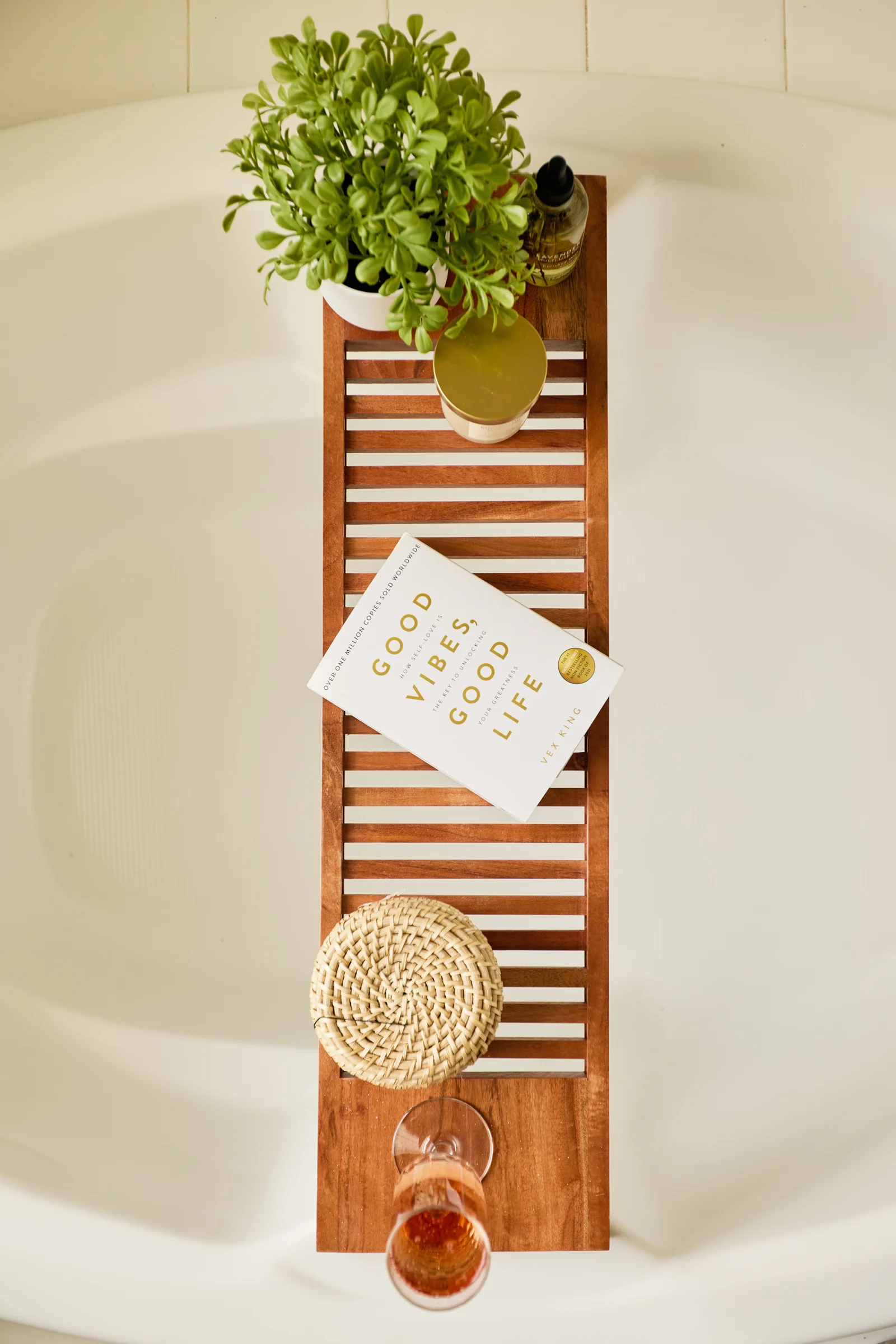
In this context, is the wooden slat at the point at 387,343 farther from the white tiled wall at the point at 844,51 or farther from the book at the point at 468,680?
the white tiled wall at the point at 844,51

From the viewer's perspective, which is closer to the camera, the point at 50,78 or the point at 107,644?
the point at 50,78

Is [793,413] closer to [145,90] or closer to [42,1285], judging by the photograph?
[145,90]

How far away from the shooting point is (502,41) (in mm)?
1083

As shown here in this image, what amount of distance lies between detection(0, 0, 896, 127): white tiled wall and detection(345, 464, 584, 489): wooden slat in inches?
22.5

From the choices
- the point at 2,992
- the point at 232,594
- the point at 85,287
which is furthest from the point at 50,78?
the point at 2,992

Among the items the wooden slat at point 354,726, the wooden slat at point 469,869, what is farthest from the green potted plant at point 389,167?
the wooden slat at point 469,869

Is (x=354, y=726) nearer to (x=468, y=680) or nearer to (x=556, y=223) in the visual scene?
(x=468, y=680)

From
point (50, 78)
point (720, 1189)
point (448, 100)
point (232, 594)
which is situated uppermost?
point (50, 78)

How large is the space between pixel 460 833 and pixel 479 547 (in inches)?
11.4

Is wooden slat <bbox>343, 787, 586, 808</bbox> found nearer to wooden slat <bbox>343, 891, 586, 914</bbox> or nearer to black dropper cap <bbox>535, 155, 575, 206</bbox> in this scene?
wooden slat <bbox>343, 891, 586, 914</bbox>

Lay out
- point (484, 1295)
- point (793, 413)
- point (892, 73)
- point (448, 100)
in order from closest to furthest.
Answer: point (448, 100), point (484, 1295), point (892, 73), point (793, 413)

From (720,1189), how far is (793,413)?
3.41 feet

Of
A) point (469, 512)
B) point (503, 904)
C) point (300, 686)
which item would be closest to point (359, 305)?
point (469, 512)

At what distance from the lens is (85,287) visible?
3.70 ft
